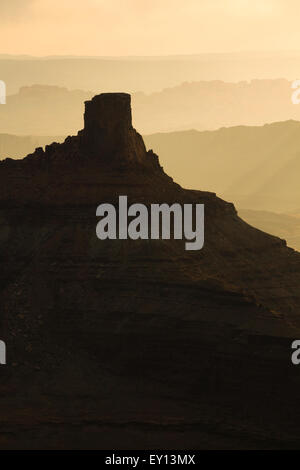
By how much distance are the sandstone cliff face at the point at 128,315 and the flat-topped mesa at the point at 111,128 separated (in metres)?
0.09

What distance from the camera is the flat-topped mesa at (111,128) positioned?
77188 mm

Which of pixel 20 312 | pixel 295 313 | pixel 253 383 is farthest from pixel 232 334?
pixel 20 312

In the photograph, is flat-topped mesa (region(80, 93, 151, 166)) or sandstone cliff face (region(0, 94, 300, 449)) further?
flat-topped mesa (region(80, 93, 151, 166))

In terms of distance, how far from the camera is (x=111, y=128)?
77.5 m

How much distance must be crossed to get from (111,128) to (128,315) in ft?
47.3

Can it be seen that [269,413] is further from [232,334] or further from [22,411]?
[22,411]

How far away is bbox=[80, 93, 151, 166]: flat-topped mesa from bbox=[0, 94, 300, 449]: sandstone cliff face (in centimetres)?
9

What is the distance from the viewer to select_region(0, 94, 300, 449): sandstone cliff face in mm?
64188

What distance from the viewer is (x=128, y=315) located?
6862cm

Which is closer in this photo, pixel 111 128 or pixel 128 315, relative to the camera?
pixel 128 315

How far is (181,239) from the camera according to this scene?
73.2 m

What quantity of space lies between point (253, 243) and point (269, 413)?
1703 centimetres

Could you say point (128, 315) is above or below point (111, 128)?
below
